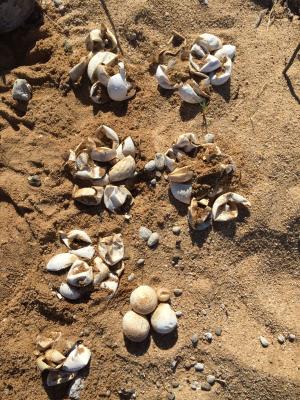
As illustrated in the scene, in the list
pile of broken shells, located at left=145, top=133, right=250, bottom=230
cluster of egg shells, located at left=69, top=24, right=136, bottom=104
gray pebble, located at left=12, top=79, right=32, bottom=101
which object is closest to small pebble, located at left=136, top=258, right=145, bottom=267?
pile of broken shells, located at left=145, top=133, right=250, bottom=230

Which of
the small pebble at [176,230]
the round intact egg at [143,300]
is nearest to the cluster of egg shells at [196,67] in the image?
the small pebble at [176,230]

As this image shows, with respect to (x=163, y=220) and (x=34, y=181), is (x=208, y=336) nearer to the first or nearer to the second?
(x=163, y=220)

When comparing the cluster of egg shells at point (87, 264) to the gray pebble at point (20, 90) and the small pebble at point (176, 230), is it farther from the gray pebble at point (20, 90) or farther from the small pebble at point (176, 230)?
the gray pebble at point (20, 90)

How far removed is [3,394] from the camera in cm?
300

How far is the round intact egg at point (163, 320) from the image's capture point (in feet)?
9.84

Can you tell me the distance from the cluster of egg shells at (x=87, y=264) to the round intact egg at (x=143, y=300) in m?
0.17

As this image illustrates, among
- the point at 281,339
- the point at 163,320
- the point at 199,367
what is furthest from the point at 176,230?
the point at 281,339

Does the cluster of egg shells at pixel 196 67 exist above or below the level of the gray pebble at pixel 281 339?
above

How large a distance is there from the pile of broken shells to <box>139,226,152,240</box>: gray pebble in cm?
32

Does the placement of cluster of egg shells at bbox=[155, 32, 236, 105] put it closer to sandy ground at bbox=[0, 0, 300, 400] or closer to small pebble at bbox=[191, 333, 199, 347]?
sandy ground at bbox=[0, 0, 300, 400]

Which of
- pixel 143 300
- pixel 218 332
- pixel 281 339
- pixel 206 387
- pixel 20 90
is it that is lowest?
pixel 206 387

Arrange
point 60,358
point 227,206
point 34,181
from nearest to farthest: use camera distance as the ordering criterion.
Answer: point 60,358
point 227,206
point 34,181

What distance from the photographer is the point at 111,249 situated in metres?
3.14

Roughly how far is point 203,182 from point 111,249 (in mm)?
826
